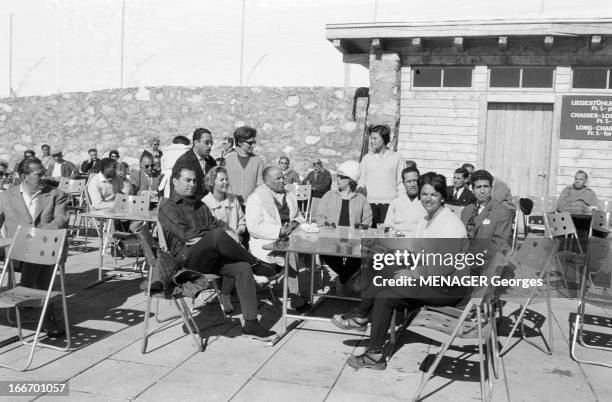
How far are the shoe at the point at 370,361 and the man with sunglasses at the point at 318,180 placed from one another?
295 inches

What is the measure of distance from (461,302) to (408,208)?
150 centimetres

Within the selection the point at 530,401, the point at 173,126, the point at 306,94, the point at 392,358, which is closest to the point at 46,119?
the point at 173,126

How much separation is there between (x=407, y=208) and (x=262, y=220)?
129cm

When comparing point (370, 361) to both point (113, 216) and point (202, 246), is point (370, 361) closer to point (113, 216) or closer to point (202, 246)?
point (202, 246)

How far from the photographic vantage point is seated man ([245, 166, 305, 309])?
5.05m

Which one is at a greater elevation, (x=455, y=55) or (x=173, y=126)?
(x=455, y=55)

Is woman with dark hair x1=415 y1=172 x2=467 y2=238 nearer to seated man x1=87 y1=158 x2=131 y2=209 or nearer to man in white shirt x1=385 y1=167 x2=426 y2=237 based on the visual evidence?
man in white shirt x1=385 y1=167 x2=426 y2=237

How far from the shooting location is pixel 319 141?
12.5 metres

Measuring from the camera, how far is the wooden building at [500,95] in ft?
31.7

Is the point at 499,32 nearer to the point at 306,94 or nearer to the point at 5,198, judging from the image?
the point at 306,94

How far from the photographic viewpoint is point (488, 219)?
4.81 meters

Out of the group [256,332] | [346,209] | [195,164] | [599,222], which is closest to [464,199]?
[599,222]

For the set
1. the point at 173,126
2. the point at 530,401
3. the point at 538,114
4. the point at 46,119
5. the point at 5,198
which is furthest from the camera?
the point at 46,119

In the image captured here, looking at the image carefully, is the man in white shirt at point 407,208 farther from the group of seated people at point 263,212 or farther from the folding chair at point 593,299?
the folding chair at point 593,299
